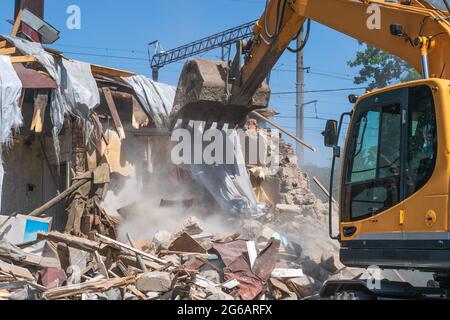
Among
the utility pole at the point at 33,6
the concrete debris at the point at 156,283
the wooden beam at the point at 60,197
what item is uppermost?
the utility pole at the point at 33,6

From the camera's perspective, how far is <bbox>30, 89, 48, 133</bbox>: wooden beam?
11.6 m

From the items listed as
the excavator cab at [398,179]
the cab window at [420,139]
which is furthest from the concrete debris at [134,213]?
the cab window at [420,139]

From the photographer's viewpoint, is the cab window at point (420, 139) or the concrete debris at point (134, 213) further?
the concrete debris at point (134, 213)

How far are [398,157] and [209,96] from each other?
18.4ft

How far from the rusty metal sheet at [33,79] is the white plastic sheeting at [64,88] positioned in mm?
159

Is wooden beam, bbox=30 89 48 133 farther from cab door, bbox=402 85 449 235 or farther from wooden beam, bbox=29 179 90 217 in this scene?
cab door, bbox=402 85 449 235

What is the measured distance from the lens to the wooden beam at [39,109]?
11.6 m

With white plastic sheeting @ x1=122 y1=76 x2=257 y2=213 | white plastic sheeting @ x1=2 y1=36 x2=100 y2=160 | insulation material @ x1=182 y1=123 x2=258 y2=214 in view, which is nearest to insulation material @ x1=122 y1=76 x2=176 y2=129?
white plastic sheeting @ x1=122 y1=76 x2=257 y2=213

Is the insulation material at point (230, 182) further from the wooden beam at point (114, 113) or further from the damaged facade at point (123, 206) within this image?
the wooden beam at point (114, 113)

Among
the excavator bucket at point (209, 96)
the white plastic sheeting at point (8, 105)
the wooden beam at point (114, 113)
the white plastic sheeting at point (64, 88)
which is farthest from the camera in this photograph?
the wooden beam at point (114, 113)

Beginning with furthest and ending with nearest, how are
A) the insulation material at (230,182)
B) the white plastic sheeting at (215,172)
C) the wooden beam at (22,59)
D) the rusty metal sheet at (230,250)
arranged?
the white plastic sheeting at (215,172)
the insulation material at (230,182)
the wooden beam at (22,59)
the rusty metal sheet at (230,250)

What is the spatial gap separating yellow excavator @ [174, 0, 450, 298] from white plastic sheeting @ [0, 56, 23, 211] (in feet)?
19.7

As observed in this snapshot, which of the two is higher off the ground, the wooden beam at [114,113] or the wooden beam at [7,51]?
the wooden beam at [7,51]
